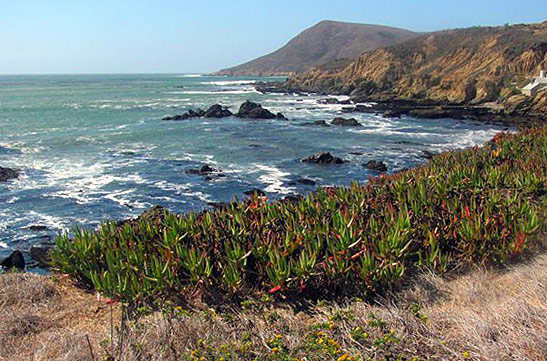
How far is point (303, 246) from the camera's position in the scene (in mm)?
6898

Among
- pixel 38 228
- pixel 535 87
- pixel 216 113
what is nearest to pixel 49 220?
pixel 38 228

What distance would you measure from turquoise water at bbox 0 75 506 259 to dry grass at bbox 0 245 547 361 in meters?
10.6

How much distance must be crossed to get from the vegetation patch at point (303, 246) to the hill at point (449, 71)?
129ft

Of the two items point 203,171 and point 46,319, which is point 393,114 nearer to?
point 203,171

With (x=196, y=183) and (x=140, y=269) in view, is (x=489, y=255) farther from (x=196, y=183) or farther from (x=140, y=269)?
(x=196, y=183)

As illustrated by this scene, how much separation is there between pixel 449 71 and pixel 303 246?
74.1 m

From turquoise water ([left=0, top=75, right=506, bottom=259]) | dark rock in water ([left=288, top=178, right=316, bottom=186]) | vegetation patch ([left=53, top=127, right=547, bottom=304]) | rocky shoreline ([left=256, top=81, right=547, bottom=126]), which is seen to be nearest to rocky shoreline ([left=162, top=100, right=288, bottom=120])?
turquoise water ([left=0, top=75, right=506, bottom=259])

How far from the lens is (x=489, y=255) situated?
276 inches

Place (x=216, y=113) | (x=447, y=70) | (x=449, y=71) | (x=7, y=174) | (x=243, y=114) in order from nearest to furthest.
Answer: (x=7, y=174), (x=243, y=114), (x=216, y=113), (x=449, y=71), (x=447, y=70)

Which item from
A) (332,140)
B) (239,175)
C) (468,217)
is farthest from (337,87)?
(468,217)

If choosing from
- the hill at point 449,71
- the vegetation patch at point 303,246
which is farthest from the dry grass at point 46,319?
the hill at point 449,71

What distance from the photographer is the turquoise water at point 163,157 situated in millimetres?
19016

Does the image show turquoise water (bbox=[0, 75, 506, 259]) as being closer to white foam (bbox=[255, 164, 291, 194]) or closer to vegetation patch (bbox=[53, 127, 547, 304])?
white foam (bbox=[255, 164, 291, 194])

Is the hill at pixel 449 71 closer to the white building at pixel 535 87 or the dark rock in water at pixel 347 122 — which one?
the white building at pixel 535 87
